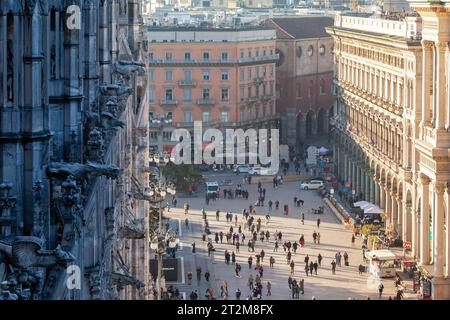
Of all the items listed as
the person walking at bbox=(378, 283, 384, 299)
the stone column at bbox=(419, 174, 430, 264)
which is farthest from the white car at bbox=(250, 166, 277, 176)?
the person walking at bbox=(378, 283, 384, 299)

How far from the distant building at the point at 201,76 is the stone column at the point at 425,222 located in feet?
155

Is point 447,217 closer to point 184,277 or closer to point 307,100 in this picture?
point 184,277

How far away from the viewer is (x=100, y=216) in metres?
23.3

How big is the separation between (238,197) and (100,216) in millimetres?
79793

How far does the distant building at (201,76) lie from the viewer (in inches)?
4825

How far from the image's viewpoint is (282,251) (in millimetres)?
80438

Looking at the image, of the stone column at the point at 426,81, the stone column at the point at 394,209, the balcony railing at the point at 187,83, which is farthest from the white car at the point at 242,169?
the stone column at the point at 426,81

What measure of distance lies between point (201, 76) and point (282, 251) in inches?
1822

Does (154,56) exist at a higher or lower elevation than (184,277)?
higher

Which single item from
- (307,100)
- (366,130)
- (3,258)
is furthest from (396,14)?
(3,258)

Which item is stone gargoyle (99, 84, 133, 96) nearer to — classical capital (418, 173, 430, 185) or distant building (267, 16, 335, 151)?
classical capital (418, 173, 430, 185)

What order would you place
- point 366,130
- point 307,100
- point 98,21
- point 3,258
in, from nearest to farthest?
point 3,258 < point 98,21 < point 366,130 < point 307,100

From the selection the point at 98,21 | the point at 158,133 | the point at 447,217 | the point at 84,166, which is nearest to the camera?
the point at 84,166

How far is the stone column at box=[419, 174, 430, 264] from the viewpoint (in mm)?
71312
